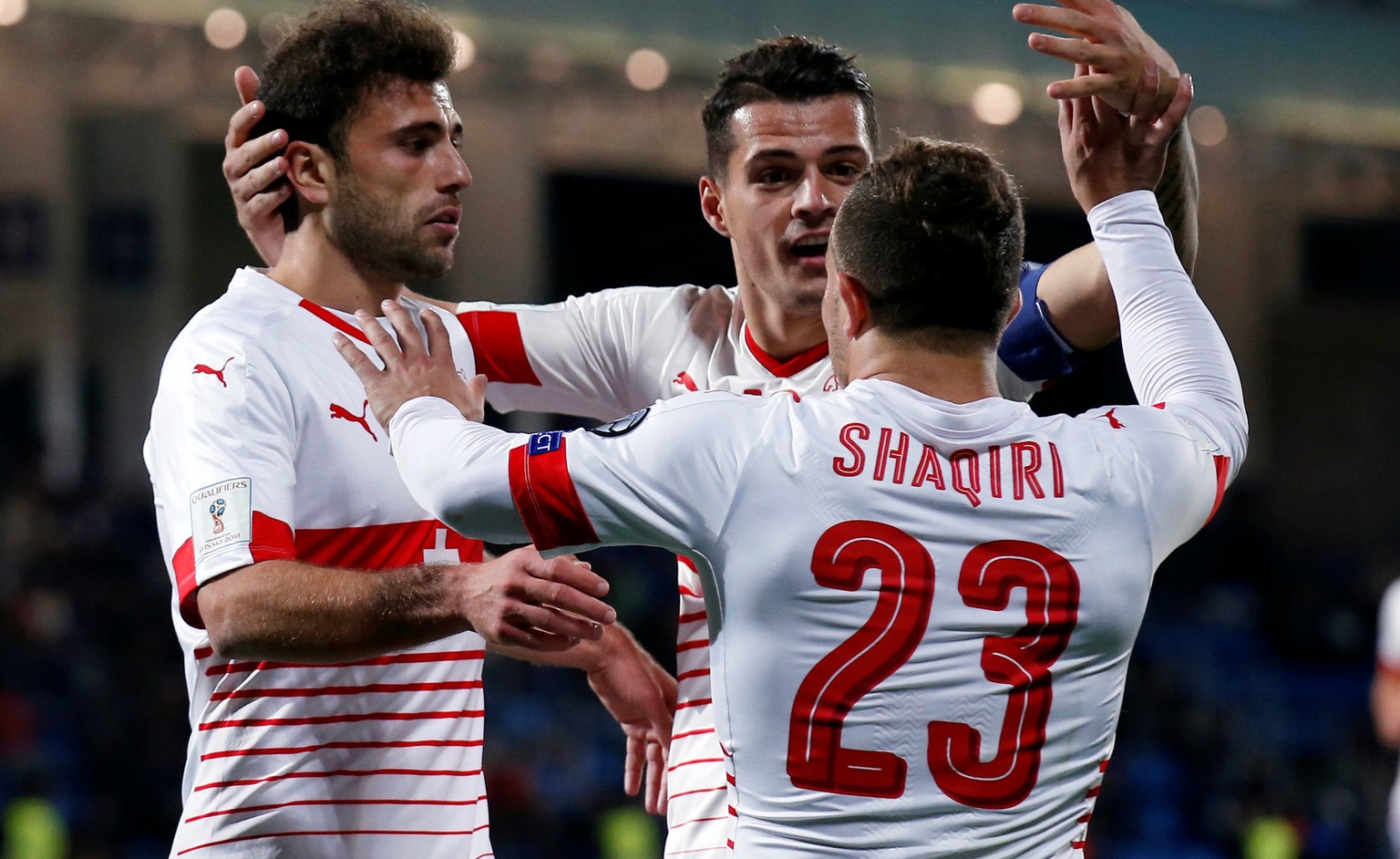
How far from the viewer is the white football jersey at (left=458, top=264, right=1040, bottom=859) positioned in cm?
290

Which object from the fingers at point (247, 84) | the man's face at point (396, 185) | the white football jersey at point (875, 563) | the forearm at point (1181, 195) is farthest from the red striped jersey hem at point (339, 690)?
the forearm at point (1181, 195)

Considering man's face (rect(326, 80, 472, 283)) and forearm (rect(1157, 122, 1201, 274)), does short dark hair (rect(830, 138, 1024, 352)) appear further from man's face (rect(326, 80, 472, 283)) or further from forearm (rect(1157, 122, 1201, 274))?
man's face (rect(326, 80, 472, 283))

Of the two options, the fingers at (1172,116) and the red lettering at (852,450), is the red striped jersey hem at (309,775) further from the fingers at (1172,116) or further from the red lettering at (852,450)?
the fingers at (1172,116)

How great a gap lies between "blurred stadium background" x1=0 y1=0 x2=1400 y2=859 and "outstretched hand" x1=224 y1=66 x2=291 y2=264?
6830 millimetres

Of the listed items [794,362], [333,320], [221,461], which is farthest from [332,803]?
[794,362]

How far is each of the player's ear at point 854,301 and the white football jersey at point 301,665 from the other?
3.06ft

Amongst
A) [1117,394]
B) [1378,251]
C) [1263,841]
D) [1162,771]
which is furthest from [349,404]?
[1378,251]

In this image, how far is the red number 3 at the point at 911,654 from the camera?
209 cm

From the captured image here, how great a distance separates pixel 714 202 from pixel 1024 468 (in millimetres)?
1258

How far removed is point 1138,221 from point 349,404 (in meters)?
1.38

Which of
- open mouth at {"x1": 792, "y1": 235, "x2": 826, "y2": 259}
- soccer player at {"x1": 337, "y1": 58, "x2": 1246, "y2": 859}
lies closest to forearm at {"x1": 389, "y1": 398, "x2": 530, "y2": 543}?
soccer player at {"x1": 337, "y1": 58, "x2": 1246, "y2": 859}

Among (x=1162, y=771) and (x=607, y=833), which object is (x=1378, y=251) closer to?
(x=1162, y=771)

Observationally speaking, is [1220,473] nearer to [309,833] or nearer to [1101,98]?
[1101,98]

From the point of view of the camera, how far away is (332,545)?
270 cm
